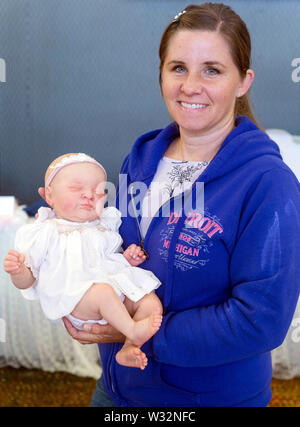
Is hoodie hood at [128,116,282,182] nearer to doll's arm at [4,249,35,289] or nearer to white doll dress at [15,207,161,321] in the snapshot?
white doll dress at [15,207,161,321]

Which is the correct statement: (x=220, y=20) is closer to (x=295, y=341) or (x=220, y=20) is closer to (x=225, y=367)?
(x=225, y=367)

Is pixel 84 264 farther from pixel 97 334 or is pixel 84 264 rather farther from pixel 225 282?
pixel 225 282

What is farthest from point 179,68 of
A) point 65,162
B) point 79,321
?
point 79,321

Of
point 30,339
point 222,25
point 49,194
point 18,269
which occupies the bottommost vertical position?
point 30,339

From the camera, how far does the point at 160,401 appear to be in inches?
40.0

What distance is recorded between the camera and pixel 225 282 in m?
0.96

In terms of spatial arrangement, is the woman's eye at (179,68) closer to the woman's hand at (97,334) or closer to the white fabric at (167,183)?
the white fabric at (167,183)

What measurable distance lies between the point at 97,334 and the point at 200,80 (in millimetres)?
565

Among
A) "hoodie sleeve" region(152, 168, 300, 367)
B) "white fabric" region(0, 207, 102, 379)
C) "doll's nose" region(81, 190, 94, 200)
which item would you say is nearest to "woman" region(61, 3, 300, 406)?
"hoodie sleeve" region(152, 168, 300, 367)

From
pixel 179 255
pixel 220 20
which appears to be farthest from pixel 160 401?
pixel 220 20

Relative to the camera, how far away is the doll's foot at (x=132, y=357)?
3.05 feet

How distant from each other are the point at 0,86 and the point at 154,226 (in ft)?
3.82

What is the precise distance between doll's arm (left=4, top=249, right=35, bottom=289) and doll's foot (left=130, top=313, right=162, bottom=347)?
26 centimetres

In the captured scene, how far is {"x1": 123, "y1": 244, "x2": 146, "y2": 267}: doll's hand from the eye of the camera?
41.3 inches
